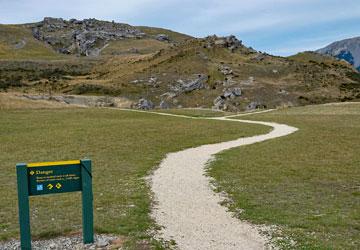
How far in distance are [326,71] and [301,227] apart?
143m

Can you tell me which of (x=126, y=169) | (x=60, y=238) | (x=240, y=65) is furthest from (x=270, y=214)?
(x=240, y=65)

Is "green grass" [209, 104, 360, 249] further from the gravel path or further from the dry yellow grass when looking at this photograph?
the dry yellow grass

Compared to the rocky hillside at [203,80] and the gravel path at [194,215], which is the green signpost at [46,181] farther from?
the rocky hillside at [203,80]

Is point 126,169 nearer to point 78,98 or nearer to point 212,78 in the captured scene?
point 78,98

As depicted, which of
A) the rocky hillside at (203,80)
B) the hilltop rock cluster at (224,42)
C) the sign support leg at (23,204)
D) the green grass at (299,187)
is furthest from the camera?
the hilltop rock cluster at (224,42)

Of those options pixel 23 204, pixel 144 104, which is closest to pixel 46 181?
pixel 23 204

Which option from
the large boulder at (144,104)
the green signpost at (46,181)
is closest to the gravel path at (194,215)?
the green signpost at (46,181)

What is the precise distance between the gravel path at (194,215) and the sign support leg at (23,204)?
368cm

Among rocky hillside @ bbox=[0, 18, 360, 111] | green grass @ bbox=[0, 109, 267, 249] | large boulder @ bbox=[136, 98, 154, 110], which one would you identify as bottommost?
green grass @ bbox=[0, 109, 267, 249]

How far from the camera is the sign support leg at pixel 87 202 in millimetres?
11336

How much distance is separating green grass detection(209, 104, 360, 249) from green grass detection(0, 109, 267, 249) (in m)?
4.00

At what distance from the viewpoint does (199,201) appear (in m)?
16.8

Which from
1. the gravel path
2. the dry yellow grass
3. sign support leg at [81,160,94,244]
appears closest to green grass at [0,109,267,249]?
the gravel path

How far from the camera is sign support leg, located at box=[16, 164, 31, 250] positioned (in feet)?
35.1
